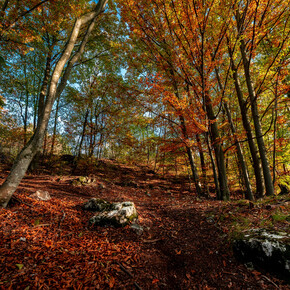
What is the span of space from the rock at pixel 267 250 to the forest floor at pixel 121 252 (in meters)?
0.12

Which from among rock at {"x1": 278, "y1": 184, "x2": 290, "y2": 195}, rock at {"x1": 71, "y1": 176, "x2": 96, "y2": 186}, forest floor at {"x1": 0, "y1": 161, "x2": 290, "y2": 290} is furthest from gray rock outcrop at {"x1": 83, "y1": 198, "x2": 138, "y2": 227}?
rock at {"x1": 278, "y1": 184, "x2": 290, "y2": 195}

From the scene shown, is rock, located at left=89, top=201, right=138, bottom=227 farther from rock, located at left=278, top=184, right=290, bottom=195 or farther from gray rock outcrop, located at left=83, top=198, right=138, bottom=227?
rock, located at left=278, top=184, right=290, bottom=195

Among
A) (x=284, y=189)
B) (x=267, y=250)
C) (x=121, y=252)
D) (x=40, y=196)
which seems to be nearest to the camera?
(x=267, y=250)

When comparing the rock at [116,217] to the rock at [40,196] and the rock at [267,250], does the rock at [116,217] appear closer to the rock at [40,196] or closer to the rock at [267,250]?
the rock at [40,196]

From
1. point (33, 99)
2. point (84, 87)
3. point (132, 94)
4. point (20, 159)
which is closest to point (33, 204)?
point (20, 159)

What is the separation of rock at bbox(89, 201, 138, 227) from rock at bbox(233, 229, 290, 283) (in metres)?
2.25

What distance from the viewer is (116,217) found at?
3.35m

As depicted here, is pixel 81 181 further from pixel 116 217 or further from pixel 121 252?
pixel 121 252

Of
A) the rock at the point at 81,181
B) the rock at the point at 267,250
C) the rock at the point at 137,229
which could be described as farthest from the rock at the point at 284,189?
the rock at the point at 81,181

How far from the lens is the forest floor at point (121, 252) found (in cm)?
184

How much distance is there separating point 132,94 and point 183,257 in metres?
6.74

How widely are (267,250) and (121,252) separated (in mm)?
2314

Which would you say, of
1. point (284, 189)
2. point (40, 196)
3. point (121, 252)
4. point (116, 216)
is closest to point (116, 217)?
point (116, 216)

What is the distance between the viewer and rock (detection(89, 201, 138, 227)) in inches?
130
